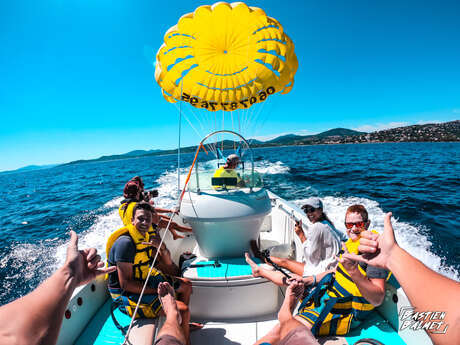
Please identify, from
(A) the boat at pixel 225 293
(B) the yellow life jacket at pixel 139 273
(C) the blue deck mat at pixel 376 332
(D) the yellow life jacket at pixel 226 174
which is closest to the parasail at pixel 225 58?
(D) the yellow life jacket at pixel 226 174

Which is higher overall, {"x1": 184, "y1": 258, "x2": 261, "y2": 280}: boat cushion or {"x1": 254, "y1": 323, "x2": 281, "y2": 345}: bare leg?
{"x1": 184, "y1": 258, "x2": 261, "y2": 280}: boat cushion

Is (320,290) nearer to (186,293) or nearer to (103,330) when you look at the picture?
(186,293)

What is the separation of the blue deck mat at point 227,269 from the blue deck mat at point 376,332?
1.11 meters

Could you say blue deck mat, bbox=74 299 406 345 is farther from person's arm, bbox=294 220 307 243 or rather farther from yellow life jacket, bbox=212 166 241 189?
yellow life jacket, bbox=212 166 241 189

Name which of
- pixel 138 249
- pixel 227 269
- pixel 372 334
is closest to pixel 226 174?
pixel 227 269

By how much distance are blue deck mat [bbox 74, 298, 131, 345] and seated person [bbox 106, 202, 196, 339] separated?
6.6 inches

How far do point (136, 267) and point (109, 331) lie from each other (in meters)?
0.69

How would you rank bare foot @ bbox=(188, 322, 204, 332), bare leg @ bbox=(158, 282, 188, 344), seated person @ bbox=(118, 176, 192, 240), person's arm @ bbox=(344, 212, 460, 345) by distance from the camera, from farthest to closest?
seated person @ bbox=(118, 176, 192, 240) → bare foot @ bbox=(188, 322, 204, 332) → bare leg @ bbox=(158, 282, 188, 344) → person's arm @ bbox=(344, 212, 460, 345)

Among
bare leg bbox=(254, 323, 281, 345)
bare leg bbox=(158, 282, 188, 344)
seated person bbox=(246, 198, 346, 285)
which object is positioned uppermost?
seated person bbox=(246, 198, 346, 285)

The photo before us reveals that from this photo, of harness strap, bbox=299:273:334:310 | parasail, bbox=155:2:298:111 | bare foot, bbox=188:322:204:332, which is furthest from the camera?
parasail, bbox=155:2:298:111

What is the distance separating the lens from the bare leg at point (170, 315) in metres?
1.62

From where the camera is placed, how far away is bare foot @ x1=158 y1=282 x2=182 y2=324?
5.85 feet

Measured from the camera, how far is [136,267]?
2.12 meters

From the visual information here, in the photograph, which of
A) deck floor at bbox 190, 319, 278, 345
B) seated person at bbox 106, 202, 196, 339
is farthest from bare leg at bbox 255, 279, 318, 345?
seated person at bbox 106, 202, 196, 339
